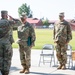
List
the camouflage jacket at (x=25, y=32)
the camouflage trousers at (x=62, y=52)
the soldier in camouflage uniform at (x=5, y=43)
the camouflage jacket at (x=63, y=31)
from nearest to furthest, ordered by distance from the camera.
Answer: the soldier in camouflage uniform at (x=5, y=43)
the camouflage jacket at (x=25, y=32)
the camouflage jacket at (x=63, y=31)
the camouflage trousers at (x=62, y=52)

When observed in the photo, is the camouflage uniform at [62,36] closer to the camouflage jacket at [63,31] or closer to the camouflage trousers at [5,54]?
the camouflage jacket at [63,31]

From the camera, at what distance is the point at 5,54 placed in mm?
10234

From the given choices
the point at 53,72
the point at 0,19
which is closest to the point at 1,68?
the point at 0,19

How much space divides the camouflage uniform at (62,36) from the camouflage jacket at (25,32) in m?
1.33

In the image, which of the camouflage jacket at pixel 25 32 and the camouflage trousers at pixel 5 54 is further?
the camouflage jacket at pixel 25 32

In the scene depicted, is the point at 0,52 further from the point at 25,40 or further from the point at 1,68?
the point at 25,40

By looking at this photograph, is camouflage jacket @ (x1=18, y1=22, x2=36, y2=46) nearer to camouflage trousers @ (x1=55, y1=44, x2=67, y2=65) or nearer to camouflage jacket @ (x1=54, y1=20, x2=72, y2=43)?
camouflage jacket @ (x1=54, y1=20, x2=72, y2=43)

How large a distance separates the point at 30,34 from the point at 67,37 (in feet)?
5.33

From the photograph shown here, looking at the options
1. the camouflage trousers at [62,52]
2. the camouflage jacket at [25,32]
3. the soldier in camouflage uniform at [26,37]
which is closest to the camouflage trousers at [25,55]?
the soldier in camouflage uniform at [26,37]

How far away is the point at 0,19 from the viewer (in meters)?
10.3

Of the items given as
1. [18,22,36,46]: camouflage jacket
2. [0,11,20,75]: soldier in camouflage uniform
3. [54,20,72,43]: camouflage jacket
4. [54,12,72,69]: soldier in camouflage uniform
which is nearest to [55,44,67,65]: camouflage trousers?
[54,12,72,69]: soldier in camouflage uniform

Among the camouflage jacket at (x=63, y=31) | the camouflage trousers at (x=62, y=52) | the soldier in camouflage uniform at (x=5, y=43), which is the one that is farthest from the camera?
the camouflage trousers at (x=62, y=52)

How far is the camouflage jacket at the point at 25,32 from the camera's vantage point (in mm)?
11670

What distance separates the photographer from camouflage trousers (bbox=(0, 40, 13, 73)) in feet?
33.4
